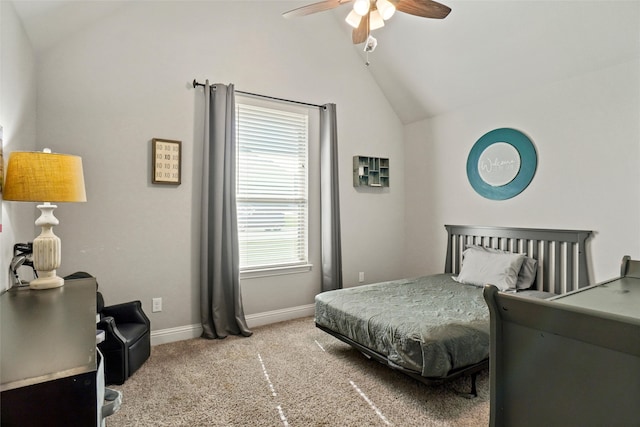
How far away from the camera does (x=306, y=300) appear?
3.70 meters

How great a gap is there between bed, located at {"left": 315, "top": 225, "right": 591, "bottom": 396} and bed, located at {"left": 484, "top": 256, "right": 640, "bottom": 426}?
73 cm

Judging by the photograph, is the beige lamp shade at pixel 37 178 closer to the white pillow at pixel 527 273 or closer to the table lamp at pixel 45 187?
the table lamp at pixel 45 187

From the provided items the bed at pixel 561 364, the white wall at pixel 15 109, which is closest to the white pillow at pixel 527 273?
the bed at pixel 561 364

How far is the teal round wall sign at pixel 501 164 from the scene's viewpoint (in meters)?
3.17

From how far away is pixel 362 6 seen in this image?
81.4 inches

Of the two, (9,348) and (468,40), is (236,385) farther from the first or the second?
(468,40)

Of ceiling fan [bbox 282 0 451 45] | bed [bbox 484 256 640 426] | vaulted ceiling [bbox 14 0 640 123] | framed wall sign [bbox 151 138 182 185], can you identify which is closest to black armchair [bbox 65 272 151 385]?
framed wall sign [bbox 151 138 182 185]

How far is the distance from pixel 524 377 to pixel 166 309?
2.73 metres

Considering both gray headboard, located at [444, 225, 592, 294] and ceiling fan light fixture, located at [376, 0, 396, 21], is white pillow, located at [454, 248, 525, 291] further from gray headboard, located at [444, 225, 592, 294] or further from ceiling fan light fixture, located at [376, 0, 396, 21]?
ceiling fan light fixture, located at [376, 0, 396, 21]

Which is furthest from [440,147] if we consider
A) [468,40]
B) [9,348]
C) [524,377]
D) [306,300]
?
[9,348]

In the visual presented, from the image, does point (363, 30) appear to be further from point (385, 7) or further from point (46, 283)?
point (46, 283)

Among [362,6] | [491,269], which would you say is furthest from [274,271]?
[362,6]

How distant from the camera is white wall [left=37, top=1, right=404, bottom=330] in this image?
8.46ft

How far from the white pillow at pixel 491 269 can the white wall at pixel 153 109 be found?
1628mm
